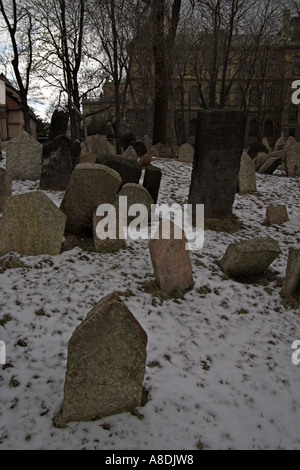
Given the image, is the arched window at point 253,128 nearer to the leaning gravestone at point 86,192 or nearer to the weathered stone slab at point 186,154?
the weathered stone slab at point 186,154

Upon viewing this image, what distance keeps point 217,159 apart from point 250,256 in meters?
2.68

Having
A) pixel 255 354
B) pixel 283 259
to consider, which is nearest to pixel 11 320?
pixel 255 354

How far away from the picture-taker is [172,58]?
Result: 46.6 ft

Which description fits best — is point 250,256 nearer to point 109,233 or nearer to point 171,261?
point 171,261

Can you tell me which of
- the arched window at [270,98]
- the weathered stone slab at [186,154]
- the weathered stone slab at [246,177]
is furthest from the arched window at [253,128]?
the weathered stone slab at [246,177]

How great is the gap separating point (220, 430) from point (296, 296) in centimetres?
245

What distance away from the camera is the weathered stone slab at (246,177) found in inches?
360

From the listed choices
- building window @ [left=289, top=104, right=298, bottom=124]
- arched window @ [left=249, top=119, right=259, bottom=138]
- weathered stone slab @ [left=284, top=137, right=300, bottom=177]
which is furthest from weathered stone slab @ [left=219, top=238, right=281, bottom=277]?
arched window @ [left=249, top=119, right=259, bottom=138]

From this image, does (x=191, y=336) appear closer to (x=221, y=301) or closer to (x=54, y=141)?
(x=221, y=301)

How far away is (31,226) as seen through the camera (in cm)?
468

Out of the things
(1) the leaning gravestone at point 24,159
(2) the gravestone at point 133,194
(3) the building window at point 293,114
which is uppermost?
(3) the building window at point 293,114

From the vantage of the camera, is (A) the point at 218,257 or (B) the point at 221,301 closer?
(B) the point at 221,301

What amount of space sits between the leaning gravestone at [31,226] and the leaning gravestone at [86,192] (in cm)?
60

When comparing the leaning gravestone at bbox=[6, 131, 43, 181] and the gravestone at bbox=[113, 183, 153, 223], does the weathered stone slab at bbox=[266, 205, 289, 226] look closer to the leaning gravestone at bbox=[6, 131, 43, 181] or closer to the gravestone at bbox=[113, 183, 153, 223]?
the gravestone at bbox=[113, 183, 153, 223]
